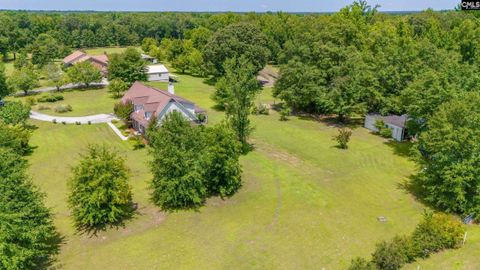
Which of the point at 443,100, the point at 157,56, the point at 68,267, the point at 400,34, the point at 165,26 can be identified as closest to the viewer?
the point at 68,267

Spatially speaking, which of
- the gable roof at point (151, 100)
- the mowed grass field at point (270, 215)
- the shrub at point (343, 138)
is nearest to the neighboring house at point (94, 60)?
the gable roof at point (151, 100)

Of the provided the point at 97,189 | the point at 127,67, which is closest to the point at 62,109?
the point at 127,67

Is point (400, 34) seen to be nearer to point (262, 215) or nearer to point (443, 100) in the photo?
point (443, 100)

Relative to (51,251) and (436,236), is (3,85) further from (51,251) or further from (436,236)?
(436,236)

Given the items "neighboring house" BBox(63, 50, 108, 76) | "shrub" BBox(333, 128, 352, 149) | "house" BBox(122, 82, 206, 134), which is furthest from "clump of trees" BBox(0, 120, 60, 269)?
"neighboring house" BBox(63, 50, 108, 76)

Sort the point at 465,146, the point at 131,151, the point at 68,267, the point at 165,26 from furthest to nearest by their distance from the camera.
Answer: the point at 165,26 < the point at 131,151 < the point at 465,146 < the point at 68,267

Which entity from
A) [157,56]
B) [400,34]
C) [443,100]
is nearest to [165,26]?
[157,56]
